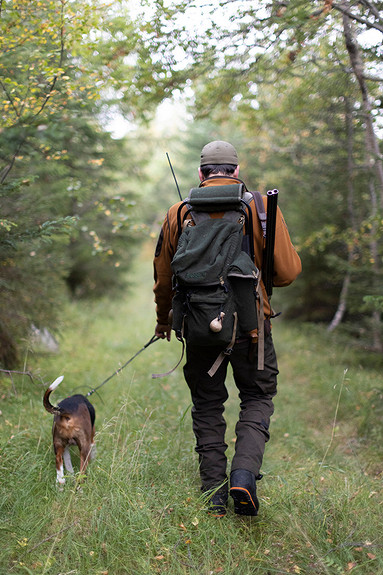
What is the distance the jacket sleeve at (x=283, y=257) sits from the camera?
310 cm

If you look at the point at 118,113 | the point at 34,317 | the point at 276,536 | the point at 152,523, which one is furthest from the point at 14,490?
the point at 118,113

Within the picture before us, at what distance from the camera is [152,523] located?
2.85 meters

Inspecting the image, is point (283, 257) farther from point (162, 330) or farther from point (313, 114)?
point (313, 114)

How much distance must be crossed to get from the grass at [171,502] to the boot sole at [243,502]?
129 mm

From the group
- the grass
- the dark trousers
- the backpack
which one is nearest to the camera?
the grass

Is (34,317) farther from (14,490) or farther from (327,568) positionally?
(327,568)

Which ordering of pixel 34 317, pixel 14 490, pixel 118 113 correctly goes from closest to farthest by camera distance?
pixel 14 490 < pixel 34 317 < pixel 118 113

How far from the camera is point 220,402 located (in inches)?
133

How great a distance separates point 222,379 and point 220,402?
0.17 m

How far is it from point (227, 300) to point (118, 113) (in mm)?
6497

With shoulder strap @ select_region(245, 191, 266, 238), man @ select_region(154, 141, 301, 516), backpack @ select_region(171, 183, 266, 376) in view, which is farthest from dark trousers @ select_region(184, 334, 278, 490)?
shoulder strap @ select_region(245, 191, 266, 238)

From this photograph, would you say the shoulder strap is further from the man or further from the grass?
the grass

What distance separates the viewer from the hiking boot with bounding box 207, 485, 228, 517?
3.04m

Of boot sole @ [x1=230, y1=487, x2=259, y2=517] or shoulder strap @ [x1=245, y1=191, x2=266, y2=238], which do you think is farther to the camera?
shoulder strap @ [x1=245, y1=191, x2=266, y2=238]
